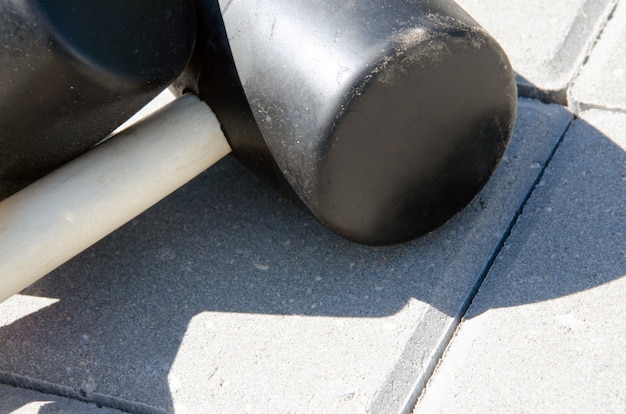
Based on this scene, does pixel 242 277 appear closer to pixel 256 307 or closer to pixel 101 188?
pixel 256 307

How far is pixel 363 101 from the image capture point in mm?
1147

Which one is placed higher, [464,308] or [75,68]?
[75,68]

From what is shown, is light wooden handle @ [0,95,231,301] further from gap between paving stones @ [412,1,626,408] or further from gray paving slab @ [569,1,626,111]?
gray paving slab @ [569,1,626,111]

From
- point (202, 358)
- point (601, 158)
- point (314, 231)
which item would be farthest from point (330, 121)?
point (601, 158)

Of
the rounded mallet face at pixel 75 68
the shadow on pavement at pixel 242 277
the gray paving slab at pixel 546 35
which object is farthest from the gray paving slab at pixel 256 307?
the rounded mallet face at pixel 75 68

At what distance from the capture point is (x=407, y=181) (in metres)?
1.27

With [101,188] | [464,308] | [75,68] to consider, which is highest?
[75,68]

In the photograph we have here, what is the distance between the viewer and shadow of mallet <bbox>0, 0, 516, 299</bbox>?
3.80 ft

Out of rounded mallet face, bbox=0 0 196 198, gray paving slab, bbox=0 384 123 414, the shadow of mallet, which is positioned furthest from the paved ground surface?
rounded mallet face, bbox=0 0 196 198

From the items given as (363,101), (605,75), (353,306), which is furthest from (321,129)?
(605,75)

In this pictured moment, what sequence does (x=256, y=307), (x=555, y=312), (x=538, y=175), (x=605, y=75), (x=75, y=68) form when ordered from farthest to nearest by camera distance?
(x=605, y=75) → (x=538, y=175) → (x=256, y=307) → (x=555, y=312) → (x=75, y=68)

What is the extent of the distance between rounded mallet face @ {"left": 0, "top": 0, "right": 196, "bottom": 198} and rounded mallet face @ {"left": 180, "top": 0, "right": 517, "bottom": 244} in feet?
0.35

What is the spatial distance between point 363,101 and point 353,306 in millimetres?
347

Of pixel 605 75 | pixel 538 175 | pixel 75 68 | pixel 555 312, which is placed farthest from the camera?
pixel 605 75
